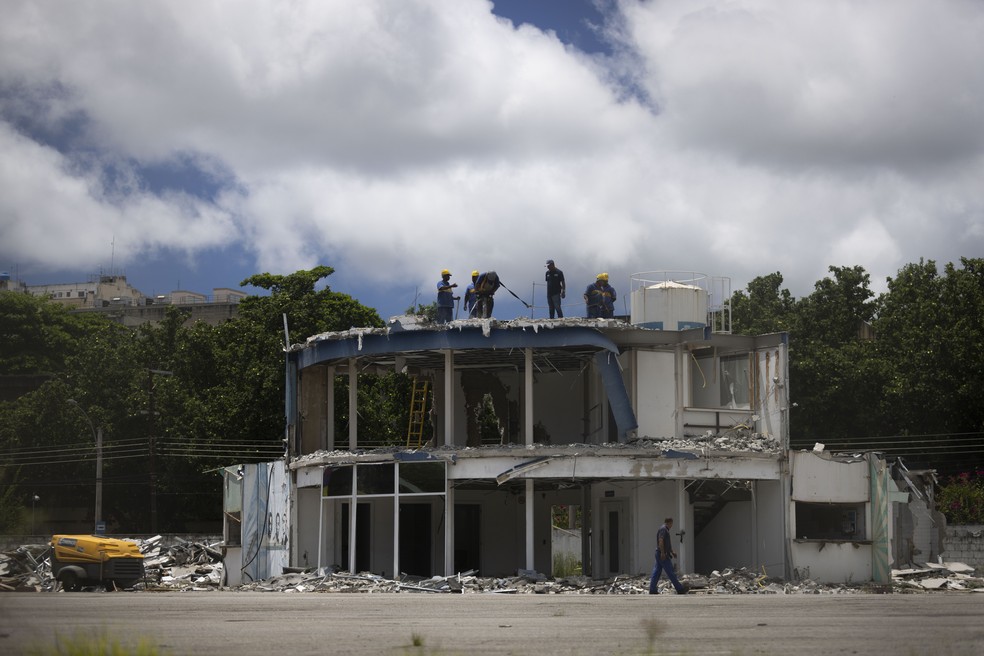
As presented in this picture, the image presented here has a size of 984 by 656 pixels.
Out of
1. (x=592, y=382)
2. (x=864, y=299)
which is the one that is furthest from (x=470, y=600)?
(x=864, y=299)

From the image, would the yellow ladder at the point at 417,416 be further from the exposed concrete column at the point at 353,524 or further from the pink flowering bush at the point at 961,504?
the pink flowering bush at the point at 961,504

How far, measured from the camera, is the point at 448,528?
121 ft

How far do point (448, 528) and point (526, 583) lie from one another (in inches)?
148

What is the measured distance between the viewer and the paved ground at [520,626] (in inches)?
596

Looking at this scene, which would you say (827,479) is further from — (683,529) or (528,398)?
(528,398)

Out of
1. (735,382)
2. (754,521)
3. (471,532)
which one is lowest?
(471,532)

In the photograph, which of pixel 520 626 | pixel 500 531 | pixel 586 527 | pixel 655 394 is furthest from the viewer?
pixel 500 531

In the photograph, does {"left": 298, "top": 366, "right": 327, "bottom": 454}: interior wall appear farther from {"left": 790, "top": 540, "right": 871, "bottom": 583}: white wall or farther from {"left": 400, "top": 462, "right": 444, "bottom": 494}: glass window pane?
{"left": 790, "top": 540, "right": 871, "bottom": 583}: white wall

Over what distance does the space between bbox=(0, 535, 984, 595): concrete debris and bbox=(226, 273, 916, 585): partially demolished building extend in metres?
1.12

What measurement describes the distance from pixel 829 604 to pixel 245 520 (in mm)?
23417

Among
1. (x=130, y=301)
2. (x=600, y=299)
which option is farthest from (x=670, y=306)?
(x=130, y=301)

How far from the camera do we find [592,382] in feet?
136

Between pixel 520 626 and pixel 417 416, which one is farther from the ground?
pixel 417 416

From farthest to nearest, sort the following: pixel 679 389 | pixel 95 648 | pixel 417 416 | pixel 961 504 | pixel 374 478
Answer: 1. pixel 961 504
2. pixel 417 416
3. pixel 679 389
4. pixel 374 478
5. pixel 95 648
